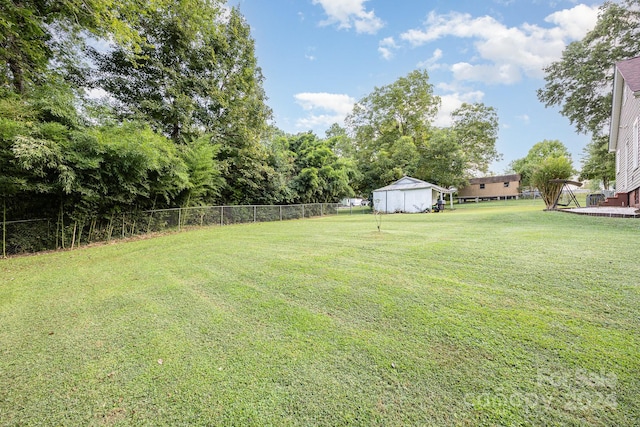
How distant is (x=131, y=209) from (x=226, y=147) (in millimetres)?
5130

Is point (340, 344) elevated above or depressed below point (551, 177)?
below

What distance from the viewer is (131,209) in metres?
7.99

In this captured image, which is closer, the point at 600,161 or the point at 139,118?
the point at 139,118

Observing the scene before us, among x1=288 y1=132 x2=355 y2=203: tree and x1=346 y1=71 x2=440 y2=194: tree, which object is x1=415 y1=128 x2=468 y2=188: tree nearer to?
x1=346 y1=71 x2=440 y2=194: tree

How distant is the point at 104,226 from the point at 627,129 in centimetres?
1792

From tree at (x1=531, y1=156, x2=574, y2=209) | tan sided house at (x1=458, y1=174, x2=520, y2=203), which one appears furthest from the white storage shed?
tan sided house at (x1=458, y1=174, x2=520, y2=203)

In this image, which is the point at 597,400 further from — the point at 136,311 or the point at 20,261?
the point at 20,261

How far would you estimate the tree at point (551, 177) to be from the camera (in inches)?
410

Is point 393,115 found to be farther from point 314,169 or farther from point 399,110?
point 314,169

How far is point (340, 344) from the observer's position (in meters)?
1.94

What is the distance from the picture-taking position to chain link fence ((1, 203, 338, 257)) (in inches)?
238

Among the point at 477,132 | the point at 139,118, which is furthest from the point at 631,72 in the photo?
the point at 477,132

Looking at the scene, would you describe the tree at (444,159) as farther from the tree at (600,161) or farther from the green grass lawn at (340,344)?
the green grass lawn at (340,344)

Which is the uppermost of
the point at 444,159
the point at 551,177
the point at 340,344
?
the point at 444,159
